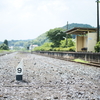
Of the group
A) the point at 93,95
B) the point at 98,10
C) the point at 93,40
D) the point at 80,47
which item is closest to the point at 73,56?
the point at 93,40

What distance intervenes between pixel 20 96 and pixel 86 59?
50.4ft

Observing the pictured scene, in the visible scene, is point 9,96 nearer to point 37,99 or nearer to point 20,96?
point 20,96

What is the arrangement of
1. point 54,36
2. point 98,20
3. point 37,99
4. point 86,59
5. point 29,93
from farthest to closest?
point 54,36 → point 98,20 → point 86,59 → point 29,93 → point 37,99

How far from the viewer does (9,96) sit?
4.40 metres

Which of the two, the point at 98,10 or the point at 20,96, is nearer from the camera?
the point at 20,96

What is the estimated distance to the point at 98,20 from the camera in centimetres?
2234

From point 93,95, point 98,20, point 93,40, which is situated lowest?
point 93,95

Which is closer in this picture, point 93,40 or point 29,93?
point 29,93

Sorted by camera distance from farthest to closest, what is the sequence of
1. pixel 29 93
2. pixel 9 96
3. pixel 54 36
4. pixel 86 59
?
pixel 54 36 → pixel 86 59 → pixel 29 93 → pixel 9 96

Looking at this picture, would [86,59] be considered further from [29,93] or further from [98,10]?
[29,93]

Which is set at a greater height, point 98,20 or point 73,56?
point 98,20

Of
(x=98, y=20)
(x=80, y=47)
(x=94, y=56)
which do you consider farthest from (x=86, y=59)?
(x=80, y=47)

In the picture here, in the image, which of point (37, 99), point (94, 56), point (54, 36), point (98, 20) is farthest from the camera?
point (54, 36)

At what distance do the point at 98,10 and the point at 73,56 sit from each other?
6751 mm
